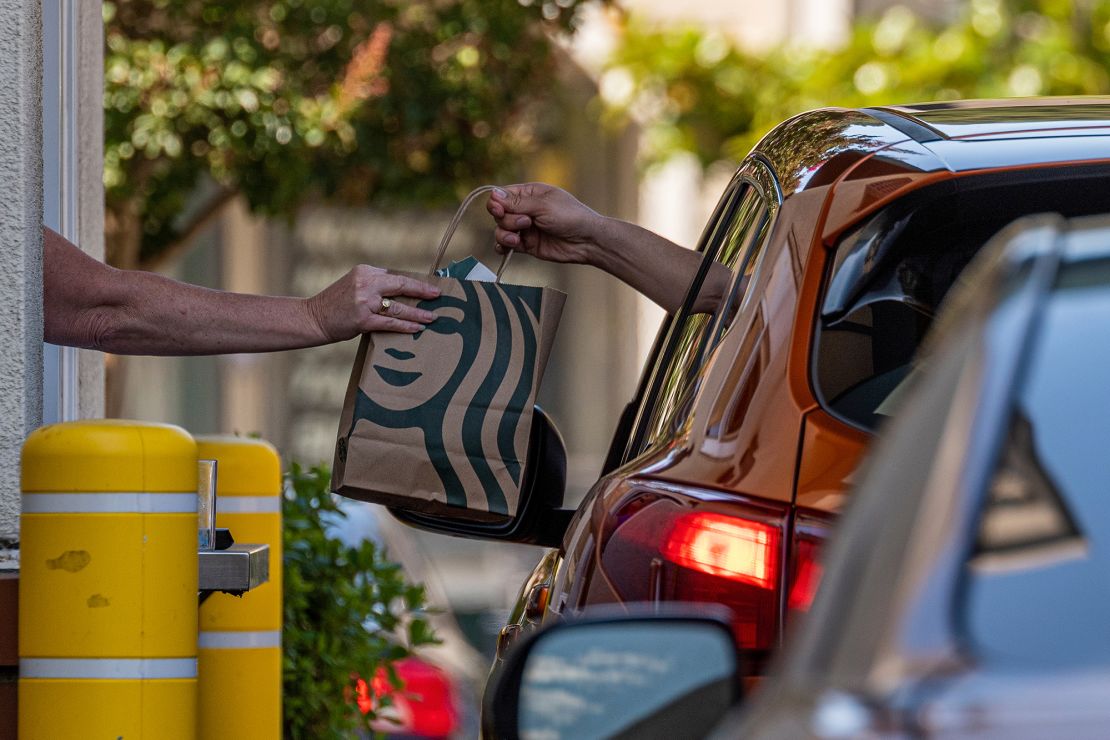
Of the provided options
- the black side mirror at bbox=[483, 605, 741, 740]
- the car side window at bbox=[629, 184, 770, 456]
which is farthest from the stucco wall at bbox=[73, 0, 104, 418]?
the black side mirror at bbox=[483, 605, 741, 740]

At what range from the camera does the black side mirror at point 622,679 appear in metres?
1.69

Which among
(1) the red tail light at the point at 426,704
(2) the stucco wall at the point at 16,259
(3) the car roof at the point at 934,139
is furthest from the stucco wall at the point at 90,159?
(3) the car roof at the point at 934,139

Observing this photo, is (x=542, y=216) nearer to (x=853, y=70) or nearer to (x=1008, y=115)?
(x=1008, y=115)

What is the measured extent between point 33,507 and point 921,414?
6.53 ft

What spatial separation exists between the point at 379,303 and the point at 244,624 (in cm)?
108

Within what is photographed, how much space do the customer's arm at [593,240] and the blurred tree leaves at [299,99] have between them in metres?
2.91

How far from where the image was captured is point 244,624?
162 inches

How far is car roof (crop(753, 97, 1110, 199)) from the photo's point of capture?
2643 millimetres

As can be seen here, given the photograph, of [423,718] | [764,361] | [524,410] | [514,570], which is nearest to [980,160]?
[764,361]

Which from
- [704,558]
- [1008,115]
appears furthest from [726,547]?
[1008,115]

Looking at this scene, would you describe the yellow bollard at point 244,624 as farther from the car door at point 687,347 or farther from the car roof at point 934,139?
the car roof at point 934,139

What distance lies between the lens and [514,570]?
38.4 ft

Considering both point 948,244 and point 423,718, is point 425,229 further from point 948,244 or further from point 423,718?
point 948,244

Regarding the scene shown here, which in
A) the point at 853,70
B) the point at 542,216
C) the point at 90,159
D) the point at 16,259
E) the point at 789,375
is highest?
the point at 853,70
